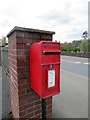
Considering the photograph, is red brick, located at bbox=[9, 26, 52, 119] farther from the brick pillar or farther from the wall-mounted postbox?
the wall-mounted postbox

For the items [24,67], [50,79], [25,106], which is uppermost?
[24,67]

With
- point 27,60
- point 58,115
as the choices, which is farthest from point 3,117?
point 27,60

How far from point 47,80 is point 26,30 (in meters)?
0.81

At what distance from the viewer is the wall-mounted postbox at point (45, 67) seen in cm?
165

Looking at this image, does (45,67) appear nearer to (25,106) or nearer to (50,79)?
(50,79)

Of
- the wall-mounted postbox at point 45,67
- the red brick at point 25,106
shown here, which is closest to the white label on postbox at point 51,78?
the wall-mounted postbox at point 45,67

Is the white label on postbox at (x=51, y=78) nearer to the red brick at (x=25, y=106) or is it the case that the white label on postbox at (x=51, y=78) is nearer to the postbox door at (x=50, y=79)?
the postbox door at (x=50, y=79)

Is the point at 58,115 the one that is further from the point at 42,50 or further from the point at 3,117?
the point at 42,50

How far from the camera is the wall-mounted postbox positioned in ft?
5.42

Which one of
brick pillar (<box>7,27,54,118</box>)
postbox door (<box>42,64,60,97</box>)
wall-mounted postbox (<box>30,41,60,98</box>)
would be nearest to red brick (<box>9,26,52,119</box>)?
brick pillar (<box>7,27,54,118</box>)

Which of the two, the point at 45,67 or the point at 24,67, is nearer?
the point at 45,67

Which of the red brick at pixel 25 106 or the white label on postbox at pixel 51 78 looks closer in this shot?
the white label on postbox at pixel 51 78

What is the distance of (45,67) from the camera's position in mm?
1664

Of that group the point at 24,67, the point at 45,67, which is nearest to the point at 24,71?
the point at 24,67
